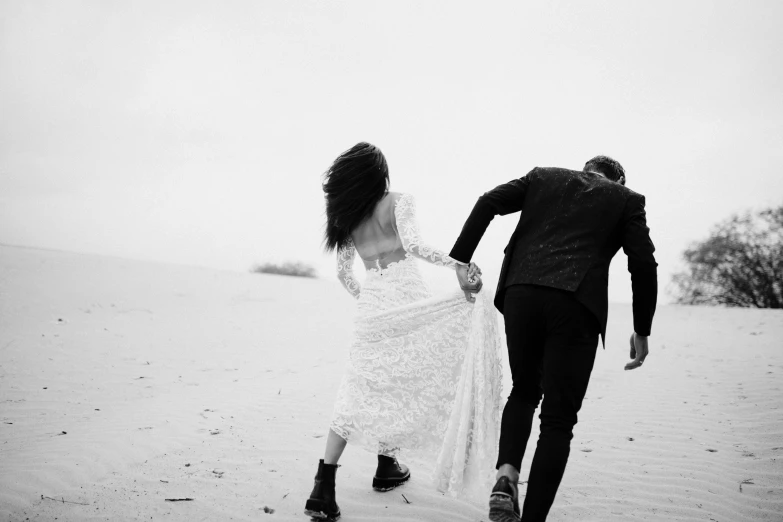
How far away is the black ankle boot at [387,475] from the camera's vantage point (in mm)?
3539

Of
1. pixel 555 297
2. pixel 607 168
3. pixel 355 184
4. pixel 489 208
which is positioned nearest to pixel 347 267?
pixel 355 184

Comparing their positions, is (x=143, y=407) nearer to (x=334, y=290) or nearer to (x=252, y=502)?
(x=252, y=502)

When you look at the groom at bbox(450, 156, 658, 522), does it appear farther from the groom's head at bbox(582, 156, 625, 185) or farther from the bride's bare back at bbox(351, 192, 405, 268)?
the bride's bare back at bbox(351, 192, 405, 268)

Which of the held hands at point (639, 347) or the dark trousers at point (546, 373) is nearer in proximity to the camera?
the dark trousers at point (546, 373)

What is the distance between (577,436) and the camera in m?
4.95

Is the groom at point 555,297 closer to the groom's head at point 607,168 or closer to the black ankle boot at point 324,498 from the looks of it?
the groom's head at point 607,168

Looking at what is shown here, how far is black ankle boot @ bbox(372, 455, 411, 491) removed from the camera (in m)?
3.54

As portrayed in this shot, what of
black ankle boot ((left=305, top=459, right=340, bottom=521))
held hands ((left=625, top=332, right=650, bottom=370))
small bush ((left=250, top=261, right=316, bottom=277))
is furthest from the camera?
small bush ((left=250, top=261, right=316, bottom=277))

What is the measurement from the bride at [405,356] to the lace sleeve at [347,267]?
0.24m

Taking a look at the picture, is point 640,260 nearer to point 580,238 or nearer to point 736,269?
point 580,238

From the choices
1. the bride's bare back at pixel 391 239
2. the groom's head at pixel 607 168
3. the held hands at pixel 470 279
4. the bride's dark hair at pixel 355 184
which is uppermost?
the groom's head at pixel 607 168

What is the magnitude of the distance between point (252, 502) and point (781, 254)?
21.4 metres

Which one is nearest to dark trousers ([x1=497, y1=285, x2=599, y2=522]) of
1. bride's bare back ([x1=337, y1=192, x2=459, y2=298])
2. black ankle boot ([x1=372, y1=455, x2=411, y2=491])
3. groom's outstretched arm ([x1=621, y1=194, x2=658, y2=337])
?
groom's outstretched arm ([x1=621, y1=194, x2=658, y2=337])

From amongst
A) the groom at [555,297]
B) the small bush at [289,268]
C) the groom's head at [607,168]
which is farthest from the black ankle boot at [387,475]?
the small bush at [289,268]
